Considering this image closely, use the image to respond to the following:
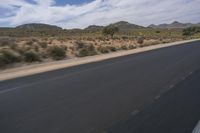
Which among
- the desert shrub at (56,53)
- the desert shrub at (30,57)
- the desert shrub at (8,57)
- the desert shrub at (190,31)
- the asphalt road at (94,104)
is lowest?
the desert shrub at (190,31)

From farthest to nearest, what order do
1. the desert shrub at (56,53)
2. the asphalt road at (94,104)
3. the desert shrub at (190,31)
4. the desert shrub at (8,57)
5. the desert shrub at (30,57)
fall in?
the desert shrub at (190,31)
the desert shrub at (56,53)
the desert shrub at (30,57)
the desert shrub at (8,57)
the asphalt road at (94,104)

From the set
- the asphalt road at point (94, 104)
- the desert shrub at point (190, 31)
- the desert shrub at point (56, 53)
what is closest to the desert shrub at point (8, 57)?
the desert shrub at point (56, 53)

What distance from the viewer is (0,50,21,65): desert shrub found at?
89.0 feet

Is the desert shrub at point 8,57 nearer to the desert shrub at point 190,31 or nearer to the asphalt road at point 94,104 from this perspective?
the asphalt road at point 94,104

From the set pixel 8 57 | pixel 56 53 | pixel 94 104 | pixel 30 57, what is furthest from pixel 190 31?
pixel 94 104

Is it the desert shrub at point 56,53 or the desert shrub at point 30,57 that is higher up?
the desert shrub at point 30,57

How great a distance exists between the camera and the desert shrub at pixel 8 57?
27125mm

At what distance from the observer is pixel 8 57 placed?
2811 centimetres

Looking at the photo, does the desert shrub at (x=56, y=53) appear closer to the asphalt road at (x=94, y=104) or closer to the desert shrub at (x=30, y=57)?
the desert shrub at (x=30, y=57)

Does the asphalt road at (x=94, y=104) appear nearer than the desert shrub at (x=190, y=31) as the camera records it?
Yes

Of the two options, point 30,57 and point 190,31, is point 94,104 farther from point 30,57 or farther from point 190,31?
point 190,31

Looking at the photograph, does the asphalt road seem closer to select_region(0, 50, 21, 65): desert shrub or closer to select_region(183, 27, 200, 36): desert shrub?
select_region(0, 50, 21, 65): desert shrub

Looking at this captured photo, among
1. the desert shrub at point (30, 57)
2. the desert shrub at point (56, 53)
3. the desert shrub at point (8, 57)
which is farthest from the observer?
the desert shrub at point (56, 53)

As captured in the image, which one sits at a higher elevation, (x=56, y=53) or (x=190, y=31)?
(x=56, y=53)
